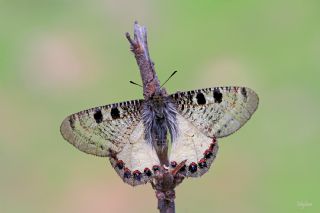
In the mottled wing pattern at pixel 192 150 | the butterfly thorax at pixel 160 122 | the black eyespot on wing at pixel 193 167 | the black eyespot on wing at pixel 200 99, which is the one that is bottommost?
the black eyespot on wing at pixel 193 167

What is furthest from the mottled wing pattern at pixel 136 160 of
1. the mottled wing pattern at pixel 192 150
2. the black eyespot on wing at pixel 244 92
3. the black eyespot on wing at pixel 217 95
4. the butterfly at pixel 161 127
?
the black eyespot on wing at pixel 244 92

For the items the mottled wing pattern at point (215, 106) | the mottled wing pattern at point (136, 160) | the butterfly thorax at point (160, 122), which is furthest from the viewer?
the butterfly thorax at point (160, 122)

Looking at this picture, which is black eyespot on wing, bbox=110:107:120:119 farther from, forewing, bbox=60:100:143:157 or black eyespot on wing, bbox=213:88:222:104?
black eyespot on wing, bbox=213:88:222:104

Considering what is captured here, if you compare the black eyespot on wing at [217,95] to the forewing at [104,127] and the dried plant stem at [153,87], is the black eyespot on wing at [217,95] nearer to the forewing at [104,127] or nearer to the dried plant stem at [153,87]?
the forewing at [104,127]

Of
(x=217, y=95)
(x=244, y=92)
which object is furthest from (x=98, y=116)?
(x=244, y=92)

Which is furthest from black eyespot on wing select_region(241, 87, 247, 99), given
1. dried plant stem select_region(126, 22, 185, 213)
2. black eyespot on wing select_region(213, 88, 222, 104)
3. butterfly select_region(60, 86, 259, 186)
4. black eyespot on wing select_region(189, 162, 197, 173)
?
dried plant stem select_region(126, 22, 185, 213)

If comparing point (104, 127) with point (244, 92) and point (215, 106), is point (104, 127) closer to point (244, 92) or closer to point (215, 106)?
point (215, 106)
